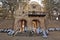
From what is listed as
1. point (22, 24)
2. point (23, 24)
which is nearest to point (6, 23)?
point (22, 24)

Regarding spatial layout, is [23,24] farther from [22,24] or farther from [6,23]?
[6,23]

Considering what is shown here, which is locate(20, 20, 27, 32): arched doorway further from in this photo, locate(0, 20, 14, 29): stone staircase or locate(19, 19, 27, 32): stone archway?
locate(0, 20, 14, 29): stone staircase

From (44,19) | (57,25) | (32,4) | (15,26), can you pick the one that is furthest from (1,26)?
(32,4)

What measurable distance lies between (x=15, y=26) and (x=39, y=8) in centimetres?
1233

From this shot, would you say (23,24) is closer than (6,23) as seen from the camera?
No

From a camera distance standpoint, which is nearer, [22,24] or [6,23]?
[6,23]

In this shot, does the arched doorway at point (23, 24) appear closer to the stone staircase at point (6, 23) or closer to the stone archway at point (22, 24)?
the stone archway at point (22, 24)

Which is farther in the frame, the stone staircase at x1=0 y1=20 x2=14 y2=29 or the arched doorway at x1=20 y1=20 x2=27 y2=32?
the arched doorway at x1=20 y1=20 x2=27 y2=32

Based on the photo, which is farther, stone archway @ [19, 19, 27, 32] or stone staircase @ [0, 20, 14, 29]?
stone archway @ [19, 19, 27, 32]

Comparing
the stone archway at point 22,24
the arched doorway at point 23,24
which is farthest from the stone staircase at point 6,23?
the arched doorway at point 23,24

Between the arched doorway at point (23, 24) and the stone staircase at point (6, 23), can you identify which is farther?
the arched doorway at point (23, 24)

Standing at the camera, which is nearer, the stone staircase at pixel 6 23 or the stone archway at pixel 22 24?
the stone staircase at pixel 6 23

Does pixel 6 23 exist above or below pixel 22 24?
above

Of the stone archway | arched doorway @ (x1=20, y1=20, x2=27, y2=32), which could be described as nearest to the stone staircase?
the stone archway
